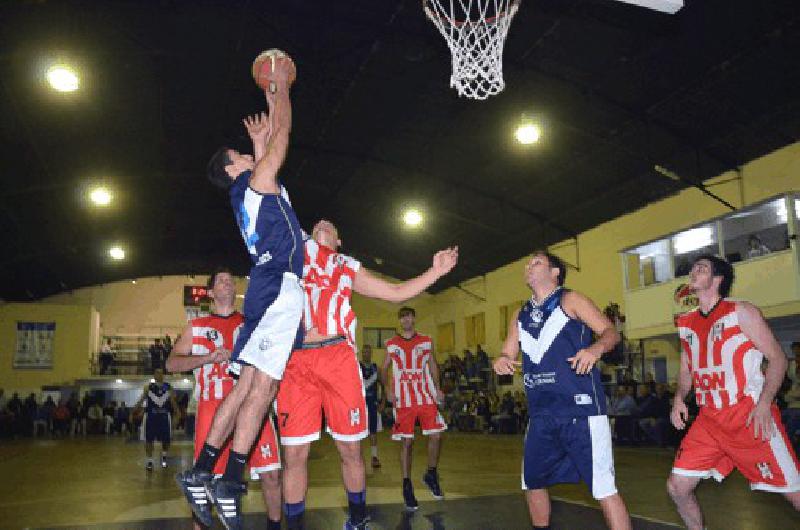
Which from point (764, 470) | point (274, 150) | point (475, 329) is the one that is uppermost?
point (475, 329)

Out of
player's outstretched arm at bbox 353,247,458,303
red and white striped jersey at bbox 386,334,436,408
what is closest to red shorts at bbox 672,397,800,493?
player's outstretched arm at bbox 353,247,458,303

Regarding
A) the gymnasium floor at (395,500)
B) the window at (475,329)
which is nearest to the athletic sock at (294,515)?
the gymnasium floor at (395,500)

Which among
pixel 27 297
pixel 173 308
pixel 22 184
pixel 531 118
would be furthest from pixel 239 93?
pixel 27 297

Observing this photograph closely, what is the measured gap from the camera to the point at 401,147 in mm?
19250

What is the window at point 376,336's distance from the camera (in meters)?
34.1

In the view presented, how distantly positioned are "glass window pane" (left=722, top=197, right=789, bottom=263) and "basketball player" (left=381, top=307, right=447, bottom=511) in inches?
400

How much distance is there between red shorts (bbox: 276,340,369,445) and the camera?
4.27m

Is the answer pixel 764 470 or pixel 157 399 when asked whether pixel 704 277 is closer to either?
pixel 764 470

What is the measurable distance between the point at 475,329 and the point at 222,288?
24.2 meters

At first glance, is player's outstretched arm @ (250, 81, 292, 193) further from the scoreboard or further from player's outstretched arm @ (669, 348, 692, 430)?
the scoreboard

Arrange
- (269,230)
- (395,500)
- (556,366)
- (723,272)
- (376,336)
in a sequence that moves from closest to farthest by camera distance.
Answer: (269,230) < (556,366) < (723,272) < (395,500) < (376,336)

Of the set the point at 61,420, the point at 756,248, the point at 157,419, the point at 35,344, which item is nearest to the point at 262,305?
the point at 157,419

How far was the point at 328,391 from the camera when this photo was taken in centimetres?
434

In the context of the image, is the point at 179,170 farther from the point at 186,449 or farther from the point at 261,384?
the point at 261,384
